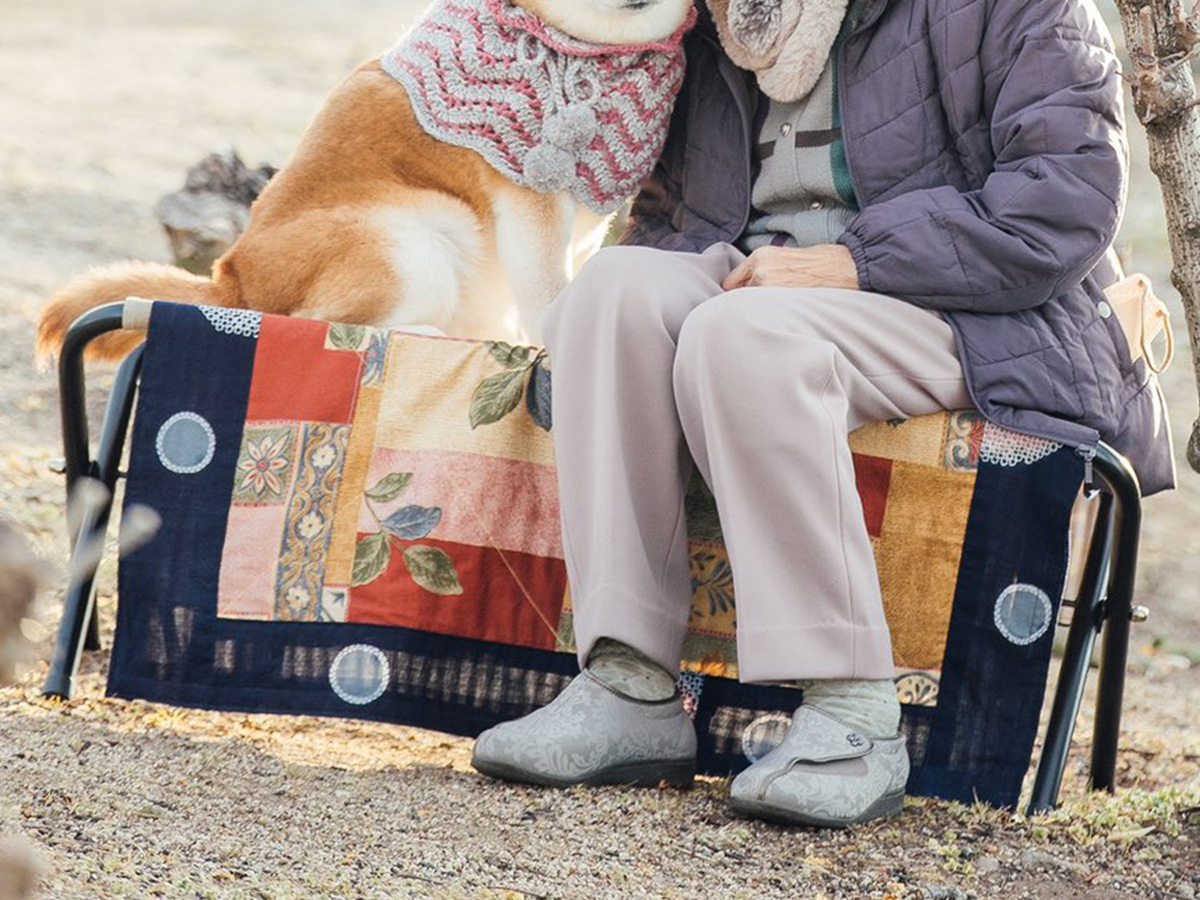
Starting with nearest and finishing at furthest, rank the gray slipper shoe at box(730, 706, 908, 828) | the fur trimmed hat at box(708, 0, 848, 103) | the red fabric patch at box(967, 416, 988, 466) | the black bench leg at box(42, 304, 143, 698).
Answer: the gray slipper shoe at box(730, 706, 908, 828)
the red fabric patch at box(967, 416, 988, 466)
the fur trimmed hat at box(708, 0, 848, 103)
the black bench leg at box(42, 304, 143, 698)

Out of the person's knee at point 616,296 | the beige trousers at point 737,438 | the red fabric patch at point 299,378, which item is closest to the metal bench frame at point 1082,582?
the red fabric patch at point 299,378

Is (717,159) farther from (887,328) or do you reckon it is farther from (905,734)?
(905,734)

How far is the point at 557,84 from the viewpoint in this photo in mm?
2582

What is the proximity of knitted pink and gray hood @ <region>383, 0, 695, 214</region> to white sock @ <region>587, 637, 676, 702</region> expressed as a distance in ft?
2.93

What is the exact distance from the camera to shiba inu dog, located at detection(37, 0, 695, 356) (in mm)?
2568

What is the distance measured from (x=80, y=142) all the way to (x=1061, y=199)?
5913 mm

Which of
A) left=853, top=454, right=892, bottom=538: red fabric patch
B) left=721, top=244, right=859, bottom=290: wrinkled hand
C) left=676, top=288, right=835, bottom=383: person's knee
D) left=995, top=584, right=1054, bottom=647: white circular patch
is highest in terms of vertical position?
left=721, top=244, right=859, bottom=290: wrinkled hand

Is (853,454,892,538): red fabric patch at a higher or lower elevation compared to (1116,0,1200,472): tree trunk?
lower

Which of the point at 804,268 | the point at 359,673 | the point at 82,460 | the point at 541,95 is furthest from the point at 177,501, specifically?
the point at 804,268

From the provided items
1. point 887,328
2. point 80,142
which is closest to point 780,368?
point 887,328

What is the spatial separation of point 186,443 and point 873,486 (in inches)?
41.8

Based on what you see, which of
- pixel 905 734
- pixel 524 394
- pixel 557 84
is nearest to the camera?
pixel 905 734

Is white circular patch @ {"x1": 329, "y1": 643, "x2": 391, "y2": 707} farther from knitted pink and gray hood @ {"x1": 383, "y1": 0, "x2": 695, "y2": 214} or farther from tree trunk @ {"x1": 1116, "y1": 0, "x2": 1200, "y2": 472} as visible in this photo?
tree trunk @ {"x1": 1116, "y1": 0, "x2": 1200, "y2": 472}

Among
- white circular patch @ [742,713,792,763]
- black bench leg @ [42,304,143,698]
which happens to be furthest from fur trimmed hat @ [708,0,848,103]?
black bench leg @ [42,304,143,698]
